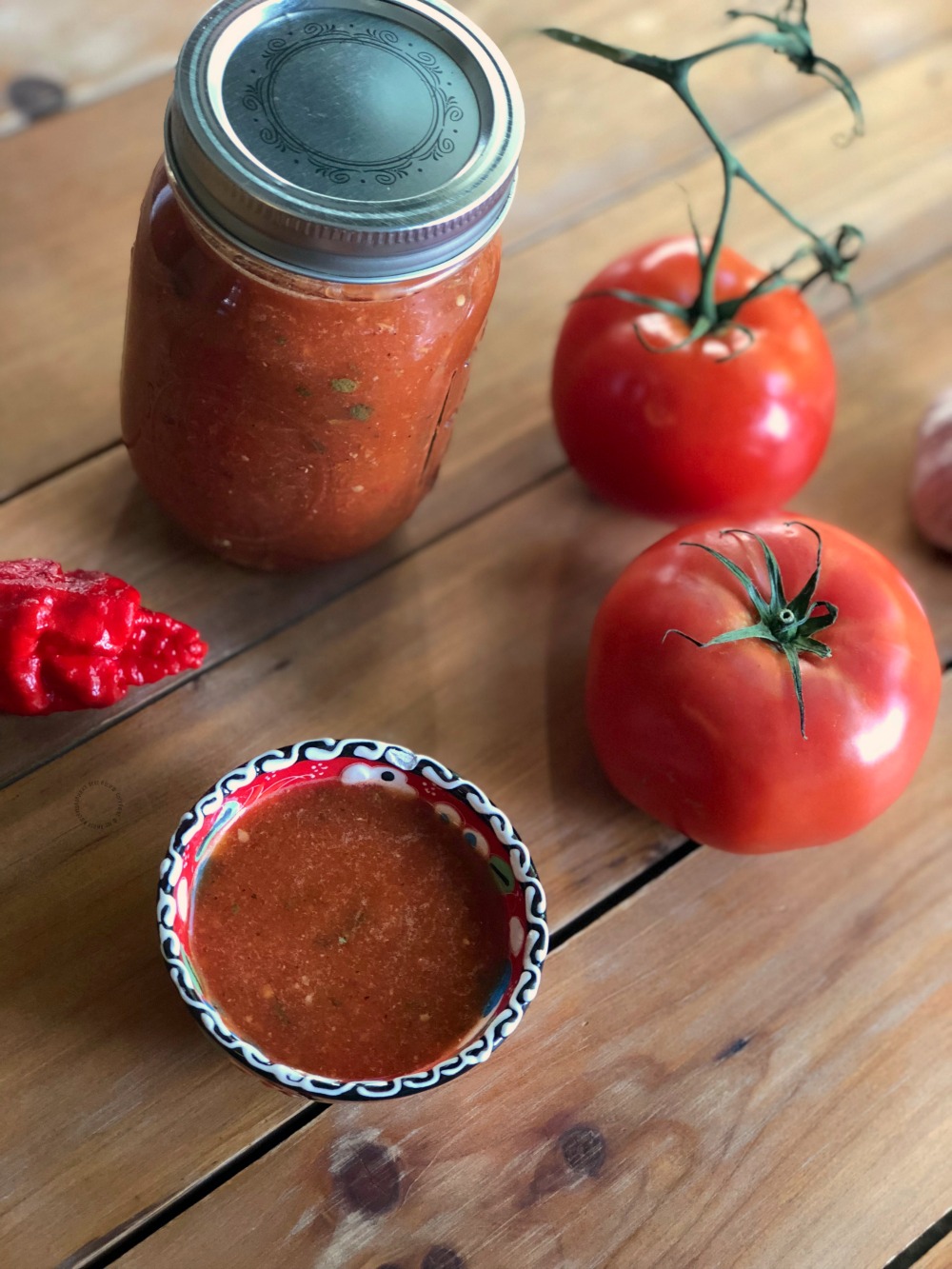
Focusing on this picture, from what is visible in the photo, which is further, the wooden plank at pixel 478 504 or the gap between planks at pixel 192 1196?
A: the wooden plank at pixel 478 504

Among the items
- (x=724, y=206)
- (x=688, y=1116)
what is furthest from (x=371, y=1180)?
(x=724, y=206)

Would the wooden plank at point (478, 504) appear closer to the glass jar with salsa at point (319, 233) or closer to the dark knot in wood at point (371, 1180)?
the glass jar with salsa at point (319, 233)

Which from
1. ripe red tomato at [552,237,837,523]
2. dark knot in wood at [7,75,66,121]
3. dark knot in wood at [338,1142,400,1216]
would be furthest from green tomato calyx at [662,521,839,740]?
dark knot in wood at [7,75,66,121]

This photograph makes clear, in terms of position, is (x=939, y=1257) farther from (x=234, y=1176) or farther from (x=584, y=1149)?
(x=234, y=1176)

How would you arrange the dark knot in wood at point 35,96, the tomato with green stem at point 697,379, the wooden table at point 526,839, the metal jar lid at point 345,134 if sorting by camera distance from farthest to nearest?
the dark knot in wood at point 35,96 → the tomato with green stem at point 697,379 → the wooden table at point 526,839 → the metal jar lid at point 345,134

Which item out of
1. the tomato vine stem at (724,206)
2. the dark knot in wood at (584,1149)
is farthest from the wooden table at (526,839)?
the tomato vine stem at (724,206)

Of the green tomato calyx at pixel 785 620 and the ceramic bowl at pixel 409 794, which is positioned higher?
the green tomato calyx at pixel 785 620

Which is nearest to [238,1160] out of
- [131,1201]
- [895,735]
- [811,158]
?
[131,1201]

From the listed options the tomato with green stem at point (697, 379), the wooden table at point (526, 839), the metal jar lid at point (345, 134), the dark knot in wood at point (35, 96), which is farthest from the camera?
the dark knot in wood at point (35, 96)

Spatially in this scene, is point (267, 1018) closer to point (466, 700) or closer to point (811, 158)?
point (466, 700)
